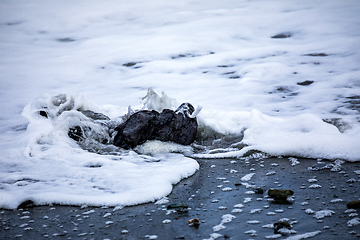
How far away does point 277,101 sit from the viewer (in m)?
5.63

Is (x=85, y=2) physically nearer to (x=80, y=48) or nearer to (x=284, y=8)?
(x=80, y=48)

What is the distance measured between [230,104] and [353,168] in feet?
8.98

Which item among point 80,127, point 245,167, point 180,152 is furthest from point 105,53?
point 245,167

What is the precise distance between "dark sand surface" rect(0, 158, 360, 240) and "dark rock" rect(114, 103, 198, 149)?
1.08 m

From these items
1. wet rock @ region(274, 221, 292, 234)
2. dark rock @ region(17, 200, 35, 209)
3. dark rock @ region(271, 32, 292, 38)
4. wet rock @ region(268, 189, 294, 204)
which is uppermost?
dark rock @ region(271, 32, 292, 38)

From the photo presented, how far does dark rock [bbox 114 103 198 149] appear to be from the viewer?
13.6ft

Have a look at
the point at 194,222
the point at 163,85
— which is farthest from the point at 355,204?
the point at 163,85

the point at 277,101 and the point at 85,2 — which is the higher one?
the point at 85,2

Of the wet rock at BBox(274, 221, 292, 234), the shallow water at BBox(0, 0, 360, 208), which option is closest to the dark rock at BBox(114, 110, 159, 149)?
the shallow water at BBox(0, 0, 360, 208)

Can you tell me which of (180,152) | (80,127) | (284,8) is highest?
(284,8)

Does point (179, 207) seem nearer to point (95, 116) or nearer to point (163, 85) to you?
point (95, 116)

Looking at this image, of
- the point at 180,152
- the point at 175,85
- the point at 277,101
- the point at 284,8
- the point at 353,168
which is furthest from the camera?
the point at 284,8

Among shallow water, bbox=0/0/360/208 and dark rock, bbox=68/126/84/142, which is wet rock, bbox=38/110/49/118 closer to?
shallow water, bbox=0/0/360/208

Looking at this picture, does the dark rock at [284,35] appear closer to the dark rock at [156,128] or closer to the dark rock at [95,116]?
the dark rock at [156,128]
